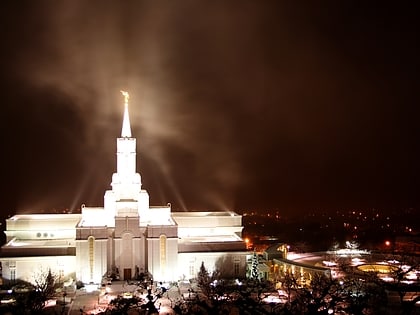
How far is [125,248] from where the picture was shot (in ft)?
146

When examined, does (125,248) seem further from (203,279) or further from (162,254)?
(203,279)

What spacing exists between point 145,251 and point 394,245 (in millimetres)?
35731

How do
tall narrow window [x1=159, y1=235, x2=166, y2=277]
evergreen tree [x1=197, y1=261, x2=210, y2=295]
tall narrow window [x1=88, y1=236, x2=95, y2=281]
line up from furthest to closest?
tall narrow window [x1=159, y1=235, x2=166, y2=277], tall narrow window [x1=88, y1=236, x2=95, y2=281], evergreen tree [x1=197, y1=261, x2=210, y2=295]

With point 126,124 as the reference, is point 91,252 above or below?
below

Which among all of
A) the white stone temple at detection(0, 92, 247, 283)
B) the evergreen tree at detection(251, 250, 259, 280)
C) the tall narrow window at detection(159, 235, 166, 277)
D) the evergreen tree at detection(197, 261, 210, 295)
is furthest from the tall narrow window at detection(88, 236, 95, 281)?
the evergreen tree at detection(251, 250, 259, 280)

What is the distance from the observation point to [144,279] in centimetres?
4303

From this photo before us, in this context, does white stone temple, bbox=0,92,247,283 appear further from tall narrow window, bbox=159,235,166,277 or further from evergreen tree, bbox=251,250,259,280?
evergreen tree, bbox=251,250,259,280

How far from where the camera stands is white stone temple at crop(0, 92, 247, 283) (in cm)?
4412

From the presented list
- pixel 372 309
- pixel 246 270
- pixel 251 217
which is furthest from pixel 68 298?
pixel 251 217

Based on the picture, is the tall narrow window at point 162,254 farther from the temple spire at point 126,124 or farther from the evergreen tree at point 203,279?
the temple spire at point 126,124

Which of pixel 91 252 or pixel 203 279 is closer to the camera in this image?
pixel 203 279

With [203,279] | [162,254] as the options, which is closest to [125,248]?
[162,254]

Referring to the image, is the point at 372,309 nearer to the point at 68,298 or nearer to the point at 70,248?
the point at 68,298

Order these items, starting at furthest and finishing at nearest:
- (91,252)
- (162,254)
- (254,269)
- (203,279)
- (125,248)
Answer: (254,269)
(162,254)
(125,248)
(91,252)
(203,279)
